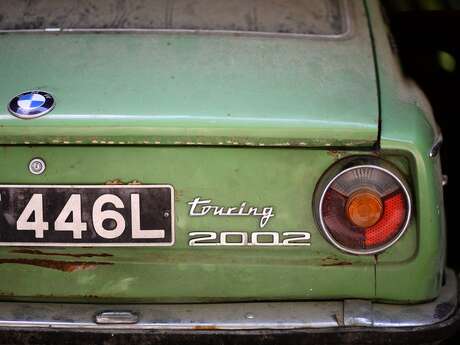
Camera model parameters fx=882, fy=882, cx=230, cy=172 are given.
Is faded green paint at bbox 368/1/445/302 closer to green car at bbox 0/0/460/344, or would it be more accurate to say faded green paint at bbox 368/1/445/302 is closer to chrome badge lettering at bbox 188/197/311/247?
green car at bbox 0/0/460/344

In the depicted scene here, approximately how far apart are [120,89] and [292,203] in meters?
0.63

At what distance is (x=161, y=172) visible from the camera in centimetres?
256

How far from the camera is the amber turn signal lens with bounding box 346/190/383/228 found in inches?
101

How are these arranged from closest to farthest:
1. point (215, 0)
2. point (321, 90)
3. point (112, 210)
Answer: point (112, 210)
point (321, 90)
point (215, 0)

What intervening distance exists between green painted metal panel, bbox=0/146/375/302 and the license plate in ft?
0.10

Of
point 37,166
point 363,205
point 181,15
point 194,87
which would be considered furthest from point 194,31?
point 363,205

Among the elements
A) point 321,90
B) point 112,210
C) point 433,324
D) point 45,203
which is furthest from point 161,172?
point 433,324

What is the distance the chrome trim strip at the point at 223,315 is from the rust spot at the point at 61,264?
0.12 metres

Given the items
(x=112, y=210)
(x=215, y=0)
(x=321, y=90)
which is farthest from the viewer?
(x=215, y=0)

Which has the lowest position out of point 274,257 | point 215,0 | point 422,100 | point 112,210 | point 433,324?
point 433,324

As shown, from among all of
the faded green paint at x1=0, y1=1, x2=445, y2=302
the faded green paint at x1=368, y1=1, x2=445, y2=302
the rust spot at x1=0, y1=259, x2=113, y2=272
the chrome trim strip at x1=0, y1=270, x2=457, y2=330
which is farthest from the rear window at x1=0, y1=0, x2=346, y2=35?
the chrome trim strip at x1=0, y1=270, x2=457, y2=330

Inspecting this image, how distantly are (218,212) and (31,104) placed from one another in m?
0.63

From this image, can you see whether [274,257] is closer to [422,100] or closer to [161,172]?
[161,172]

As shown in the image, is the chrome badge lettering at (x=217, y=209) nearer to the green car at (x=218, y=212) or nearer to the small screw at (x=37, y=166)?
the green car at (x=218, y=212)
